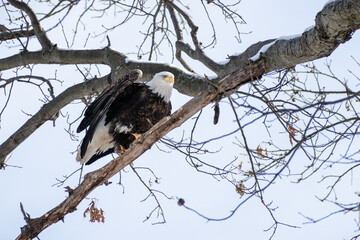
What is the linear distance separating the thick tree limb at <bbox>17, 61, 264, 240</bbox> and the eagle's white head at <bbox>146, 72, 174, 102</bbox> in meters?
1.09

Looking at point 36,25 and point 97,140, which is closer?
point 97,140

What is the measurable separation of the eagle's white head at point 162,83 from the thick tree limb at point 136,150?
1089 mm

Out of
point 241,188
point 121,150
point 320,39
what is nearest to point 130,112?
point 121,150

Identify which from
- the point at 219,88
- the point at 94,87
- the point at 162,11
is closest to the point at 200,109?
the point at 219,88

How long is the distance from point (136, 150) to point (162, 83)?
1162 millimetres

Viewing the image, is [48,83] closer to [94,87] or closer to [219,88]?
[94,87]

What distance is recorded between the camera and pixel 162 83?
4.19 metres

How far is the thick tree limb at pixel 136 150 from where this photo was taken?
2.78m

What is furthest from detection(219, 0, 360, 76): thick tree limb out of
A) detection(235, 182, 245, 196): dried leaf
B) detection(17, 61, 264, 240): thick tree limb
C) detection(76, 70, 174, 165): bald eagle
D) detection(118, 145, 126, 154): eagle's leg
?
detection(118, 145, 126, 154): eagle's leg

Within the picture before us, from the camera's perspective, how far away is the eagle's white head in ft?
13.7

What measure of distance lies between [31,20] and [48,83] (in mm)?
722

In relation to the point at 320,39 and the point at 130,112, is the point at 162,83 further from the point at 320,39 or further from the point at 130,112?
the point at 320,39

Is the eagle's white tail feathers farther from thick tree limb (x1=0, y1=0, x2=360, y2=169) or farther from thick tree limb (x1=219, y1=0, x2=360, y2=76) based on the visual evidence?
thick tree limb (x1=219, y1=0, x2=360, y2=76)

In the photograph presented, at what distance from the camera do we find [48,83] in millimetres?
5020
